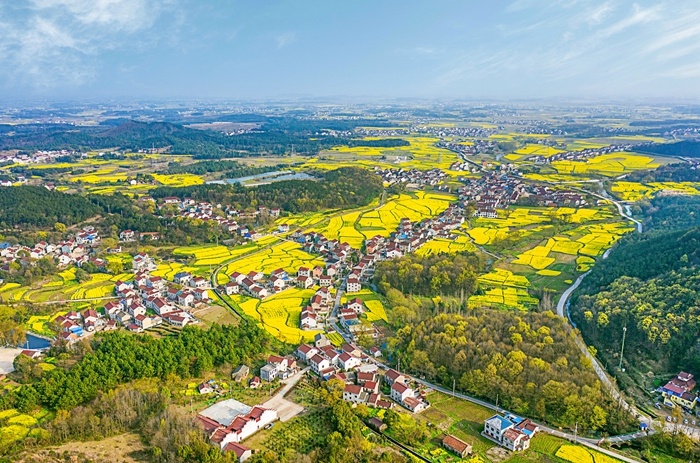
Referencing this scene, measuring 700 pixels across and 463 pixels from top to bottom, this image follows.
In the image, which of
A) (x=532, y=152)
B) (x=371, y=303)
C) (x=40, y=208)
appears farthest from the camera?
(x=532, y=152)

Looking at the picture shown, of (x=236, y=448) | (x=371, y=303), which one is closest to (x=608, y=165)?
(x=371, y=303)

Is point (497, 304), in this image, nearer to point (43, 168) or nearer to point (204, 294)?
point (204, 294)

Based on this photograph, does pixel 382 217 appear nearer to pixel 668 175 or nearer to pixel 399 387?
pixel 399 387

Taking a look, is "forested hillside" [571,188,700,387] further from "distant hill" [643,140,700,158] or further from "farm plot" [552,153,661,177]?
"distant hill" [643,140,700,158]

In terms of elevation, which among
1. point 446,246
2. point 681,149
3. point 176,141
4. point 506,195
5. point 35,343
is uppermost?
point 681,149

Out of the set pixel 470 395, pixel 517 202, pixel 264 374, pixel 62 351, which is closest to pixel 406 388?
pixel 470 395

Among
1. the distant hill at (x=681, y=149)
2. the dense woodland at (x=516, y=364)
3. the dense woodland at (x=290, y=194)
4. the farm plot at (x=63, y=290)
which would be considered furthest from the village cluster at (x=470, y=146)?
the dense woodland at (x=516, y=364)

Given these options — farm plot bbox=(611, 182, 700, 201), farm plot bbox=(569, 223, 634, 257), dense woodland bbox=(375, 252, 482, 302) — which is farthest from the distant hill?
dense woodland bbox=(375, 252, 482, 302)

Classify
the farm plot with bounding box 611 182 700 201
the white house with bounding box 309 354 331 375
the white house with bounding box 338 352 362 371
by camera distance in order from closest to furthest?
the white house with bounding box 309 354 331 375, the white house with bounding box 338 352 362 371, the farm plot with bounding box 611 182 700 201
